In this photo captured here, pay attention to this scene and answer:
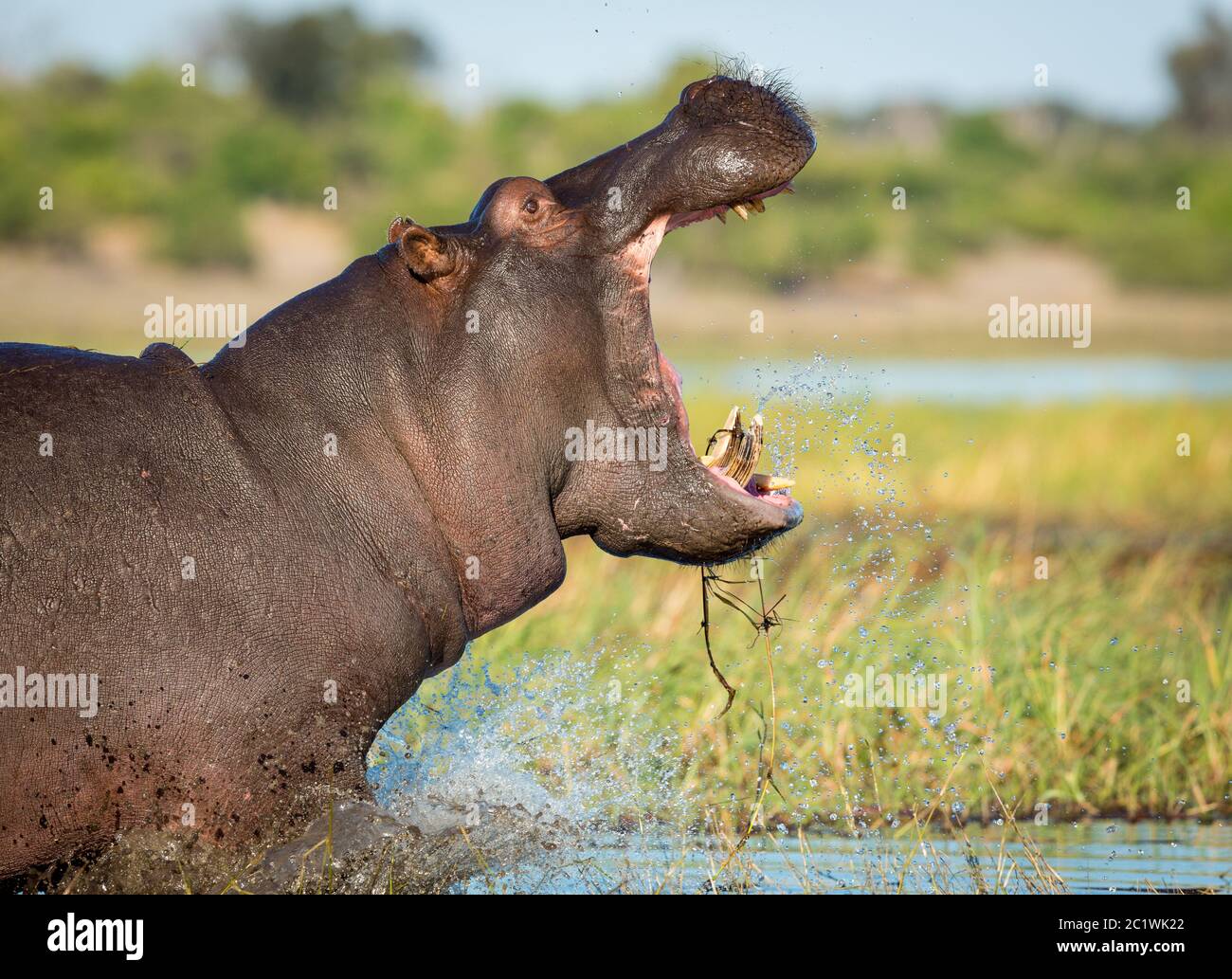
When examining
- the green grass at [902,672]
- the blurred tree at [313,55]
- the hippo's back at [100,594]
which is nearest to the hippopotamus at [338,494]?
the hippo's back at [100,594]

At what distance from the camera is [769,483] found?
16.1 ft

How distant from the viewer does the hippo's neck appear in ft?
14.3

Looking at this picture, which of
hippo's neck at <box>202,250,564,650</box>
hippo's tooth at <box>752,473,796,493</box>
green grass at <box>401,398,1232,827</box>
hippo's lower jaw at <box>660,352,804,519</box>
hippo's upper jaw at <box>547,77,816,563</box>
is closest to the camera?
hippo's neck at <box>202,250,564,650</box>

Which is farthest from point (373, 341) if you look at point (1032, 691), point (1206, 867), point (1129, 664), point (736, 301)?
point (736, 301)

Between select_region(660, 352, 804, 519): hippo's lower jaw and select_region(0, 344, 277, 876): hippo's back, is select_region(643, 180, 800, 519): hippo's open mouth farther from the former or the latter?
select_region(0, 344, 277, 876): hippo's back

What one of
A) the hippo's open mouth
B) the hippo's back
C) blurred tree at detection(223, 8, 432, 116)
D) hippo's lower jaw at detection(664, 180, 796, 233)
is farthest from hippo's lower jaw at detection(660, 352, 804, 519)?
blurred tree at detection(223, 8, 432, 116)

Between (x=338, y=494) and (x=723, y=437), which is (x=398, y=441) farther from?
(x=723, y=437)

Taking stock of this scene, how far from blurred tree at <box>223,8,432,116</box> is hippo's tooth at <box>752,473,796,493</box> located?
31866 millimetres

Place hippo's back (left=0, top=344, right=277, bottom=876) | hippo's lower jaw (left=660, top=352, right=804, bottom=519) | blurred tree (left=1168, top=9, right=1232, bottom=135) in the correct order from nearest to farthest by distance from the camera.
→ hippo's back (left=0, top=344, right=277, bottom=876) < hippo's lower jaw (left=660, top=352, right=804, bottom=519) < blurred tree (left=1168, top=9, right=1232, bottom=135)

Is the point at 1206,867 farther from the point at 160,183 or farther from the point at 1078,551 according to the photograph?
the point at 160,183

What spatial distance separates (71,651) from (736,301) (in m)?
24.2

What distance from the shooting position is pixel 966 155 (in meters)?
37.4

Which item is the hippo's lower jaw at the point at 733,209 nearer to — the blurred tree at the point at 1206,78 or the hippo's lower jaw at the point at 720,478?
the hippo's lower jaw at the point at 720,478

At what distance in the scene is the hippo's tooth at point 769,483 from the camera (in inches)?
191
